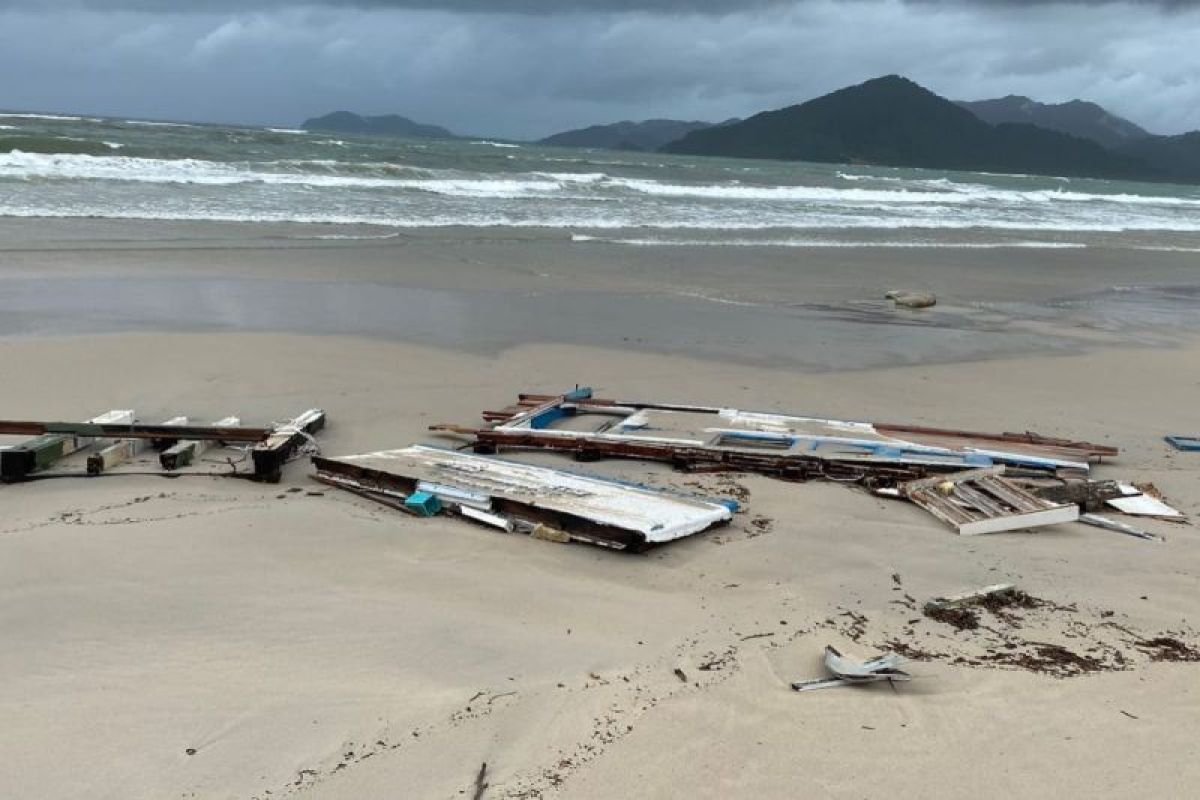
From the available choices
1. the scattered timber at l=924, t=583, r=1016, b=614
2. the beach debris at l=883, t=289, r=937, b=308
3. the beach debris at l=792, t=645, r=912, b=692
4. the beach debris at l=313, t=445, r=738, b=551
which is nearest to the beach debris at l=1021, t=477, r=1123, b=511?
the scattered timber at l=924, t=583, r=1016, b=614

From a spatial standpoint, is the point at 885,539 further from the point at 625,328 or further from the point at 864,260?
the point at 864,260

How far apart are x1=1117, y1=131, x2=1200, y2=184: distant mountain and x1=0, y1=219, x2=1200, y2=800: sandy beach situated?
554 feet

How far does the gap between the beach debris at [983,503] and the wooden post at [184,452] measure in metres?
5.08

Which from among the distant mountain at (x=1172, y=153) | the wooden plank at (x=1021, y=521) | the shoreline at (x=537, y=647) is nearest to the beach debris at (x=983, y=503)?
the wooden plank at (x=1021, y=521)

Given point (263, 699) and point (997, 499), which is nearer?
point (263, 699)

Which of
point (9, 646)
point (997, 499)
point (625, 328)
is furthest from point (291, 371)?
point (997, 499)

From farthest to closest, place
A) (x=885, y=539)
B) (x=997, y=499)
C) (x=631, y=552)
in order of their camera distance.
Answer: (x=997, y=499) < (x=885, y=539) < (x=631, y=552)

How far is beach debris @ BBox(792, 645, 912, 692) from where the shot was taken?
423 cm

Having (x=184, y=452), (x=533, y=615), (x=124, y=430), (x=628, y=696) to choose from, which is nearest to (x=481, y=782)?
(x=628, y=696)

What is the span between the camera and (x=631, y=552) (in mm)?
5688

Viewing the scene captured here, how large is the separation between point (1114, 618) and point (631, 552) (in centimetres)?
256

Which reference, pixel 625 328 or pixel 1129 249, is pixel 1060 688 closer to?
pixel 625 328

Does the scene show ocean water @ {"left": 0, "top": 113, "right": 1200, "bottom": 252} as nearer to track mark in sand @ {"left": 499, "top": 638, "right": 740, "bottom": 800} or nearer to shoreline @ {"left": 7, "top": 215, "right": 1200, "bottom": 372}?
shoreline @ {"left": 7, "top": 215, "right": 1200, "bottom": 372}

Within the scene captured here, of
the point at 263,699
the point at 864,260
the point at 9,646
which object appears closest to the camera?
the point at 263,699
